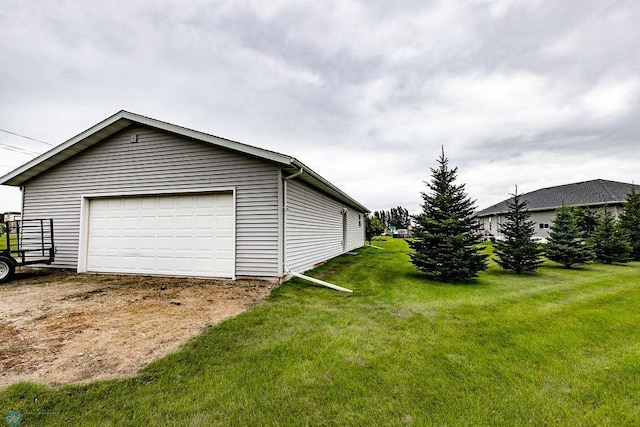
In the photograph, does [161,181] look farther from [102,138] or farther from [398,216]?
[398,216]

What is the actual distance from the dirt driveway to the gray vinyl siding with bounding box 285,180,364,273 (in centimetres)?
145

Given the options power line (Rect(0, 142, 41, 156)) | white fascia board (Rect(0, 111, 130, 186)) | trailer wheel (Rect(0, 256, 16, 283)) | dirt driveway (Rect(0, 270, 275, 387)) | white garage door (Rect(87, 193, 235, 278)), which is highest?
power line (Rect(0, 142, 41, 156))

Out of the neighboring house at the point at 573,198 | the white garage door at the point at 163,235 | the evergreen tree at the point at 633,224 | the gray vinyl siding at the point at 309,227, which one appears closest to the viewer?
the white garage door at the point at 163,235

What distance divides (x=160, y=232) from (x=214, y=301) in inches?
138

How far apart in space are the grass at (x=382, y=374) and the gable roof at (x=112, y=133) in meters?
3.43

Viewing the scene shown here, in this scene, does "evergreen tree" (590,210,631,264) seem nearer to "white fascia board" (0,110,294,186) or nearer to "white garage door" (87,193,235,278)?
"white fascia board" (0,110,294,186)

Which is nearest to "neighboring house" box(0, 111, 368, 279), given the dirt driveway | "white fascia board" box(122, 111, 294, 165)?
"white fascia board" box(122, 111, 294, 165)

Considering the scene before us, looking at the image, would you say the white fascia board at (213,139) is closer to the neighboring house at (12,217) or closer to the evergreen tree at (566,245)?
the neighboring house at (12,217)

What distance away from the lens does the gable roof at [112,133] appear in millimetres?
6742

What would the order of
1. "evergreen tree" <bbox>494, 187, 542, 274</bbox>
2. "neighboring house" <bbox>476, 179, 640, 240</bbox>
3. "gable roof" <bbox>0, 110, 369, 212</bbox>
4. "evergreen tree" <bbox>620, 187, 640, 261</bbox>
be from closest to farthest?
"gable roof" <bbox>0, 110, 369, 212</bbox> → "evergreen tree" <bbox>494, 187, 542, 274</bbox> → "evergreen tree" <bbox>620, 187, 640, 261</bbox> → "neighboring house" <bbox>476, 179, 640, 240</bbox>

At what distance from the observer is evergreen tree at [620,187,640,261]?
42.9ft

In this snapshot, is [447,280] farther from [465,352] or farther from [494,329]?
[465,352]

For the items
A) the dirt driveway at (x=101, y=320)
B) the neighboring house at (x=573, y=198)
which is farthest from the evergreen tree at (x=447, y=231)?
the neighboring house at (x=573, y=198)

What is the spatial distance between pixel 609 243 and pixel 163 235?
1671 cm
